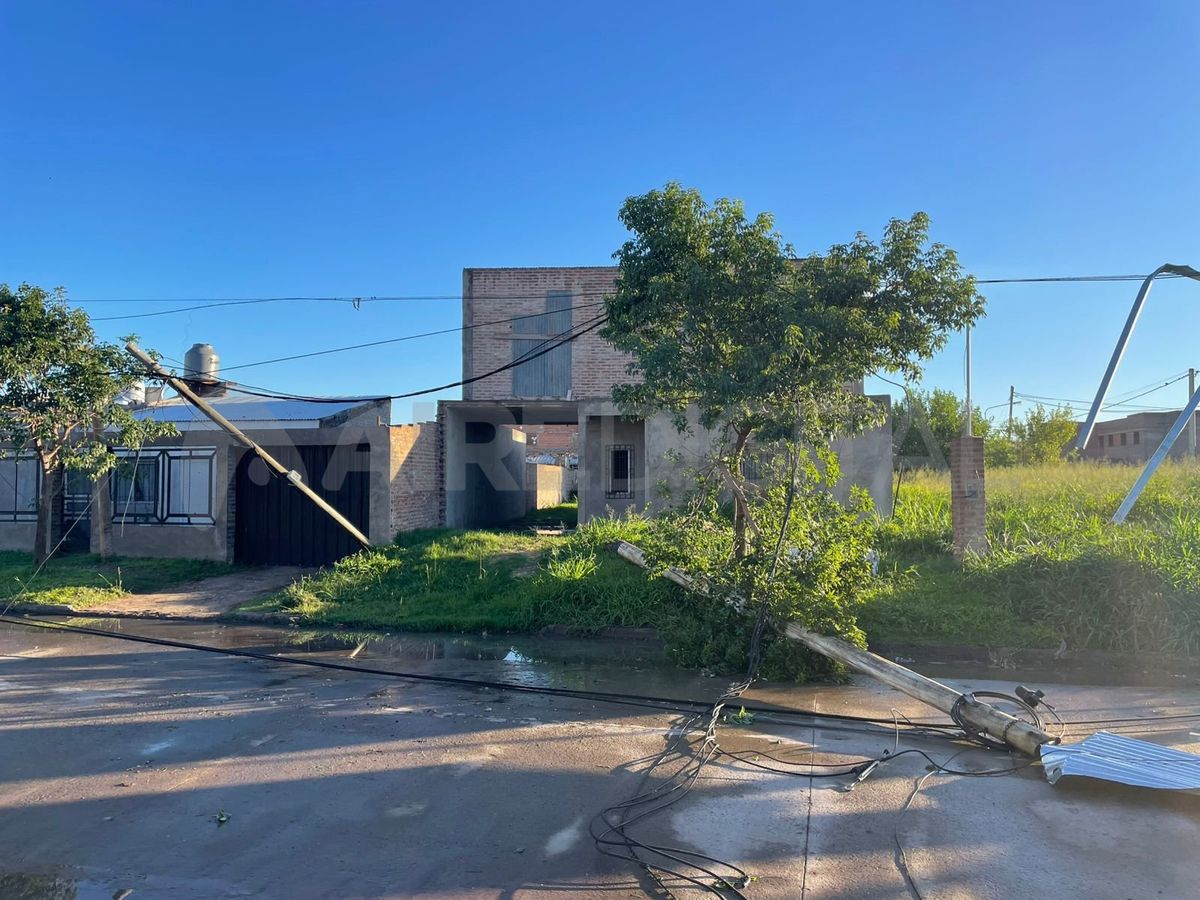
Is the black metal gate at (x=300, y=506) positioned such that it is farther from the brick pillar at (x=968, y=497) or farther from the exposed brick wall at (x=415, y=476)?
the brick pillar at (x=968, y=497)

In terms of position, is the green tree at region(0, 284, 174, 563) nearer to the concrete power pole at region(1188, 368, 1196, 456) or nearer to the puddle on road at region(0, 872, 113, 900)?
the puddle on road at region(0, 872, 113, 900)

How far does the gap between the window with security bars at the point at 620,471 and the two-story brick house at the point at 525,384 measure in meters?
0.02

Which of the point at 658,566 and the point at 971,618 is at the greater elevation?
the point at 658,566

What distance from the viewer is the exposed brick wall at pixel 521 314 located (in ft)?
63.3

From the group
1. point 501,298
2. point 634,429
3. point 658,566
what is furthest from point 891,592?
point 501,298

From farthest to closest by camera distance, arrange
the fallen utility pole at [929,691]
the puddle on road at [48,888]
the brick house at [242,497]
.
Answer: the brick house at [242,497] → the fallen utility pole at [929,691] → the puddle on road at [48,888]

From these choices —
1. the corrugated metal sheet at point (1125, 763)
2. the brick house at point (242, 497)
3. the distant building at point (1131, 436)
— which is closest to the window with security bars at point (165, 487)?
the brick house at point (242, 497)

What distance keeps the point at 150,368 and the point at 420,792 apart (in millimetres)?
9285

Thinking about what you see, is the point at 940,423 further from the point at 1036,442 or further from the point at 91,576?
the point at 91,576

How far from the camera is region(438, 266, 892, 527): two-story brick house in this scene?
15953 mm

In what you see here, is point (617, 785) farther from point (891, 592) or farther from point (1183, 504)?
point (1183, 504)

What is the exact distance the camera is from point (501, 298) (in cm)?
1948

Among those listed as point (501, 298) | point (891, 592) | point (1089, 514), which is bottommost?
point (891, 592)

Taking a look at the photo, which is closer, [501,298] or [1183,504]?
[1183,504]
